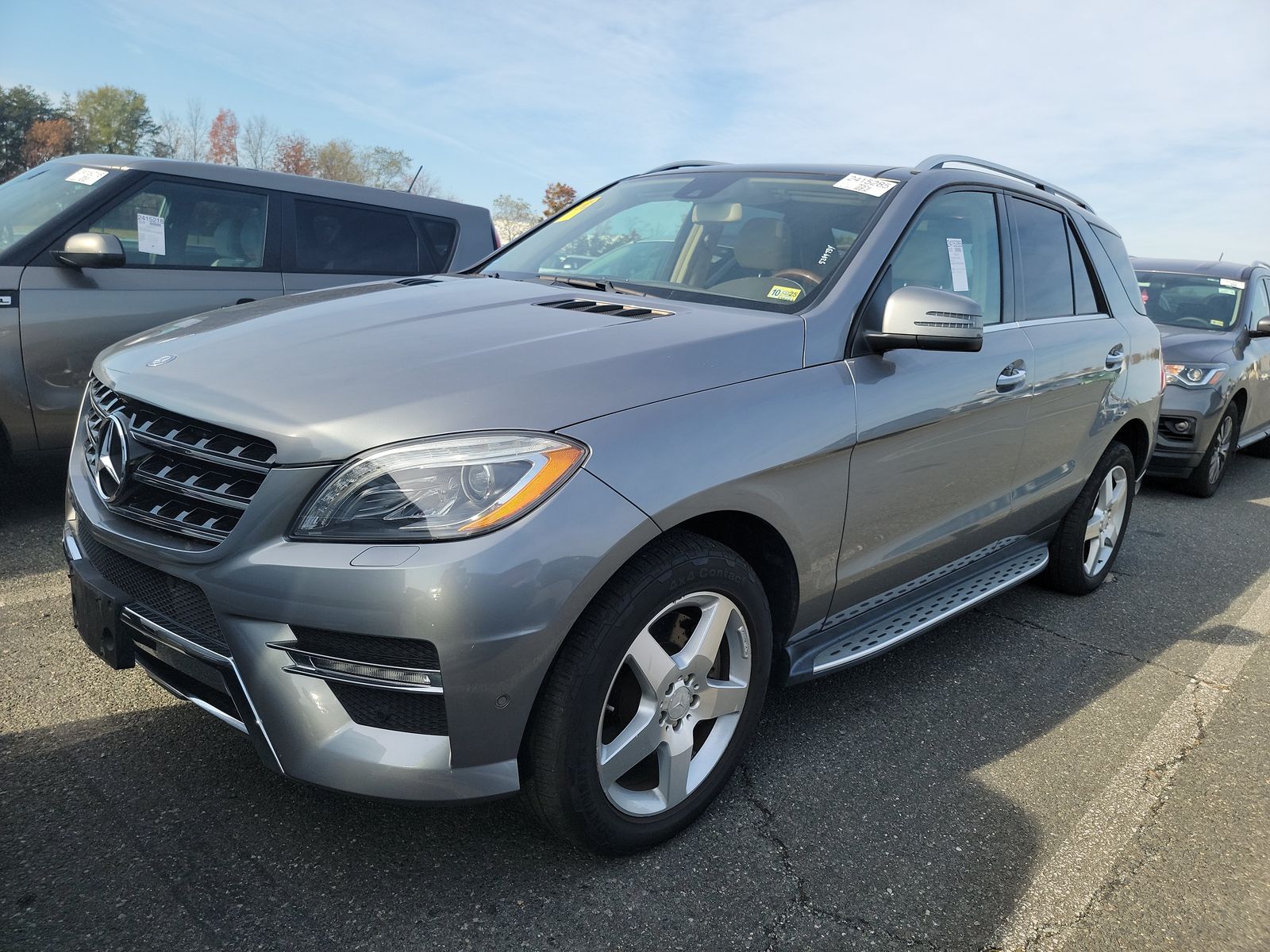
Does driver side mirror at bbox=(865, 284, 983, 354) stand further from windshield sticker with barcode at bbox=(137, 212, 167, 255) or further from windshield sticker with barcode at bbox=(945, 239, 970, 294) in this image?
windshield sticker with barcode at bbox=(137, 212, 167, 255)

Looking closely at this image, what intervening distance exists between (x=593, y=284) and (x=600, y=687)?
63.1 inches

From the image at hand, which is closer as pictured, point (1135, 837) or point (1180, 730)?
point (1135, 837)

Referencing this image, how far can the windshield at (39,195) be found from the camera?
454cm

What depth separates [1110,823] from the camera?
268cm

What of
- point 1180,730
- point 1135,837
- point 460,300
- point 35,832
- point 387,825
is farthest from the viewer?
point 1180,730

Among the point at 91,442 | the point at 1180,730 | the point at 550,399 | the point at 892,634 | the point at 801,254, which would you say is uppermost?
the point at 801,254

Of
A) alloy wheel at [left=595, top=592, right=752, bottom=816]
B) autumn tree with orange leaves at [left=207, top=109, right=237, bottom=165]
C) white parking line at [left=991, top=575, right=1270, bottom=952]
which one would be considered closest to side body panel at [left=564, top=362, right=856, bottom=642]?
alloy wheel at [left=595, top=592, right=752, bottom=816]

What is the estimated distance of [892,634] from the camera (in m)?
2.94

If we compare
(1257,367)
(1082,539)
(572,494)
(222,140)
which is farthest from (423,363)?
(222,140)

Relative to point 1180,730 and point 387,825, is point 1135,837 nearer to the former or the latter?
point 1180,730

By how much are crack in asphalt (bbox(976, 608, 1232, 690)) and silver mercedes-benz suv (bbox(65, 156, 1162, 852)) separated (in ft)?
3.00

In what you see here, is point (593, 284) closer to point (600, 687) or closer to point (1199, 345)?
point (600, 687)

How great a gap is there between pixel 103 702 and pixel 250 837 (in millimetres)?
891

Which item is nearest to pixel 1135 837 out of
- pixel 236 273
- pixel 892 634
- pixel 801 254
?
pixel 892 634
